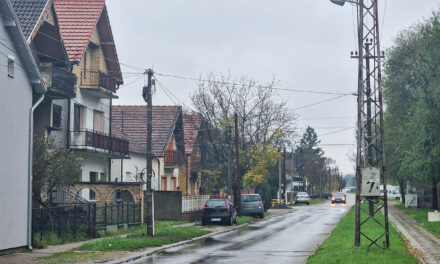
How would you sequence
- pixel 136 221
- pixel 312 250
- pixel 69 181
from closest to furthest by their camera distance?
pixel 312 250, pixel 69 181, pixel 136 221

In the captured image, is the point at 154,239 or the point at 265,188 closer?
the point at 154,239

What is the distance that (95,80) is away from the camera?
36031 mm

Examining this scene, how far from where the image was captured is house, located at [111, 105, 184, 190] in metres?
46.3

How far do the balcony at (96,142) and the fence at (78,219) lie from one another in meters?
4.71

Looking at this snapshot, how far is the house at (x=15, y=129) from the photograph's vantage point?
1964 centimetres

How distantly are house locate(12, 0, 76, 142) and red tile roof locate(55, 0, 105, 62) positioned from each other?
239cm

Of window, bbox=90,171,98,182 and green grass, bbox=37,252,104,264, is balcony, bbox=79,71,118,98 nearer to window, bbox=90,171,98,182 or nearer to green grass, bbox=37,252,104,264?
window, bbox=90,171,98,182

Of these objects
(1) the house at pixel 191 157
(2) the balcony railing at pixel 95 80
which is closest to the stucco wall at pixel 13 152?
(2) the balcony railing at pixel 95 80

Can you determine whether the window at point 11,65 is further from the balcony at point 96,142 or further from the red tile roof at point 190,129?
the red tile roof at point 190,129

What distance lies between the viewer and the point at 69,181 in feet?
83.5

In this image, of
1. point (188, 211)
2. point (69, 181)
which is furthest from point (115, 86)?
point (69, 181)

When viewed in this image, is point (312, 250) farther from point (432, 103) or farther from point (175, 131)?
point (175, 131)

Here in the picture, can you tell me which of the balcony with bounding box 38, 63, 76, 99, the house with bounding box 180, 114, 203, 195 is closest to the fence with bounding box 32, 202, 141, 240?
the balcony with bounding box 38, 63, 76, 99

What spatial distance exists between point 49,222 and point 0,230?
454 centimetres
